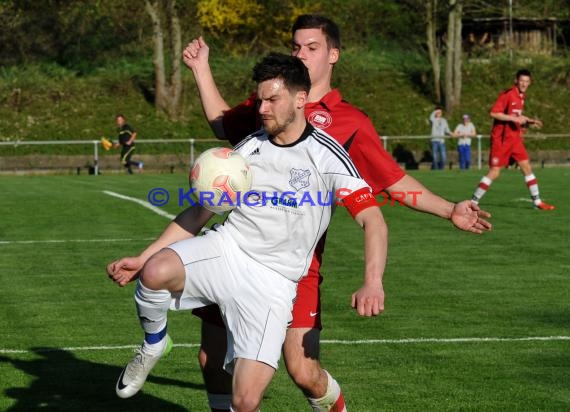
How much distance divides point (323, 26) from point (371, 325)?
3.99m

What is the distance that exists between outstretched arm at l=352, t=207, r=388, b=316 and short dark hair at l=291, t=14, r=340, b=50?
4.14ft

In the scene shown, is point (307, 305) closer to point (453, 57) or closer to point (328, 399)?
point (328, 399)

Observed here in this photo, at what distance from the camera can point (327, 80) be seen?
6.74 meters

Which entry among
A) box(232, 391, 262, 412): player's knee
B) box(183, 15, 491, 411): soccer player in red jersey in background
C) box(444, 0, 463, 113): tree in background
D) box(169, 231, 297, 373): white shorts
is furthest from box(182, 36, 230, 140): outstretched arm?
box(444, 0, 463, 113): tree in background

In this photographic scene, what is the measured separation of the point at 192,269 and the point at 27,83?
142 feet

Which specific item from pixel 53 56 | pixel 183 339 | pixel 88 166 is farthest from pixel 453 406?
pixel 53 56

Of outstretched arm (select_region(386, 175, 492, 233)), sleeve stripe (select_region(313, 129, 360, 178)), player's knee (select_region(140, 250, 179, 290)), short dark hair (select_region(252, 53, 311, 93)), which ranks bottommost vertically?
player's knee (select_region(140, 250, 179, 290))

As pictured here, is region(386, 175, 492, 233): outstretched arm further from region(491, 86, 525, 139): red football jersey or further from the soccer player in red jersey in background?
region(491, 86, 525, 139): red football jersey

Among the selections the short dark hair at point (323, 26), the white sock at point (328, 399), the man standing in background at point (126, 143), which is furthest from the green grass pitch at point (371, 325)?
the man standing in background at point (126, 143)

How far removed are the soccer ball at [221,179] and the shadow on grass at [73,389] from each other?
2.01 m

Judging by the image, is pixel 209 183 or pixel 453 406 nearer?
pixel 209 183

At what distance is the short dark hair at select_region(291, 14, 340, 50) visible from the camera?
22.1 ft

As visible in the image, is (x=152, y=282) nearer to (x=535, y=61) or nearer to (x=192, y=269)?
(x=192, y=269)

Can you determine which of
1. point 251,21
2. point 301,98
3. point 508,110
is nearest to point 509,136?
point 508,110
